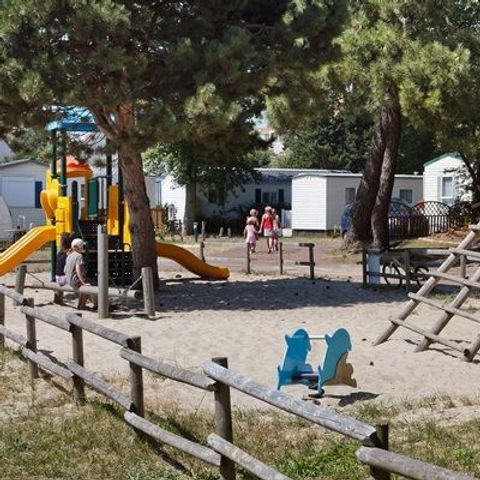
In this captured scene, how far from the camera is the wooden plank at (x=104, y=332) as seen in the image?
7641 millimetres

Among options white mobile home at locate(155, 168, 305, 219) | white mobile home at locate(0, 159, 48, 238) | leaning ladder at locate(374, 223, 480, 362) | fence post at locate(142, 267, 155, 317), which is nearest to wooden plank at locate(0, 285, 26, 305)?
fence post at locate(142, 267, 155, 317)

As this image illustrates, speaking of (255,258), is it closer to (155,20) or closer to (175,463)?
(155,20)

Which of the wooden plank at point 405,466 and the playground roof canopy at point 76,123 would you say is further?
the playground roof canopy at point 76,123

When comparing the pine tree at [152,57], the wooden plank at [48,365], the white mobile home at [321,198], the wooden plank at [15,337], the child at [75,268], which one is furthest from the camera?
the white mobile home at [321,198]

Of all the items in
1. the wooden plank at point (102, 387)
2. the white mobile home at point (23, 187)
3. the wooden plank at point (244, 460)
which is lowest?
the wooden plank at point (102, 387)

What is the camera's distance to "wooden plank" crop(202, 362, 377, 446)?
15.5 feet

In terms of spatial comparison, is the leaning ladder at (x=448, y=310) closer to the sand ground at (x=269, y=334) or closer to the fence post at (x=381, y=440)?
the sand ground at (x=269, y=334)

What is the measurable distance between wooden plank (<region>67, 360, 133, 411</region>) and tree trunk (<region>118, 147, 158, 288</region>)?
10.4 metres

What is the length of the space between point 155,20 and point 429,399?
10630mm

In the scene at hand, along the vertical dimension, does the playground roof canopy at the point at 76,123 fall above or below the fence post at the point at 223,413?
above

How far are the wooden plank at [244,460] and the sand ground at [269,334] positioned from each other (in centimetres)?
286

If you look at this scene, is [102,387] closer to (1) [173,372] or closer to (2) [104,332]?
(2) [104,332]

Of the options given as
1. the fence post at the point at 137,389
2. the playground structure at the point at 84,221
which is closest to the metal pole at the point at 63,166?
the playground structure at the point at 84,221

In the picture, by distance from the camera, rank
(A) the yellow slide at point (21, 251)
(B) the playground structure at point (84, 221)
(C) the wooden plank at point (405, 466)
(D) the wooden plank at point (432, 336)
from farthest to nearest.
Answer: (A) the yellow slide at point (21, 251) < (B) the playground structure at point (84, 221) < (D) the wooden plank at point (432, 336) < (C) the wooden plank at point (405, 466)
